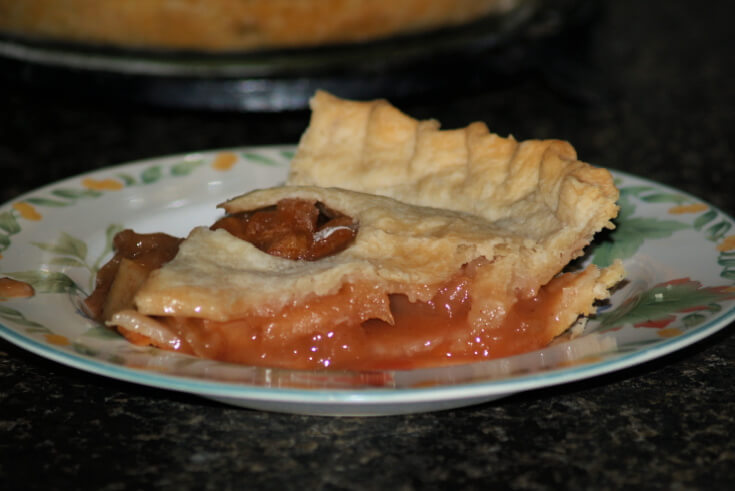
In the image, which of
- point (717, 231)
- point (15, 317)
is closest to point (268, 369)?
point (15, 317)

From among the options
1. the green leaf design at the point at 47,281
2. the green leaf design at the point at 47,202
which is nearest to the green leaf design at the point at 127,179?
the green leaf design at the point at 47,202

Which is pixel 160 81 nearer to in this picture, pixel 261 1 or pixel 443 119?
pixel 261 1

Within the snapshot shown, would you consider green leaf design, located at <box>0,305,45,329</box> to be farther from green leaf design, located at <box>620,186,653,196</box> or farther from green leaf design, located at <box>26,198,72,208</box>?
green leaf design, located at <box>620,186,653,196</box>

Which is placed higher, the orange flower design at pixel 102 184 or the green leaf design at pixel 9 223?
the orange flower design at pixel 102 184

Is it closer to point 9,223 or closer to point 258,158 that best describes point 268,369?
point 9,223

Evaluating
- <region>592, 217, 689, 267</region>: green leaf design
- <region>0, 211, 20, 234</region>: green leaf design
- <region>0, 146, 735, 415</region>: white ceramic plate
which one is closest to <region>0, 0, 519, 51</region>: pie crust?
<region>0, 146, 735, 415</region>: white ceramic plate

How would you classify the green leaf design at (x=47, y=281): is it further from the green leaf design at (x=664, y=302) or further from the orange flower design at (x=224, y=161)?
the green leaf design at (x=664, y=302)
